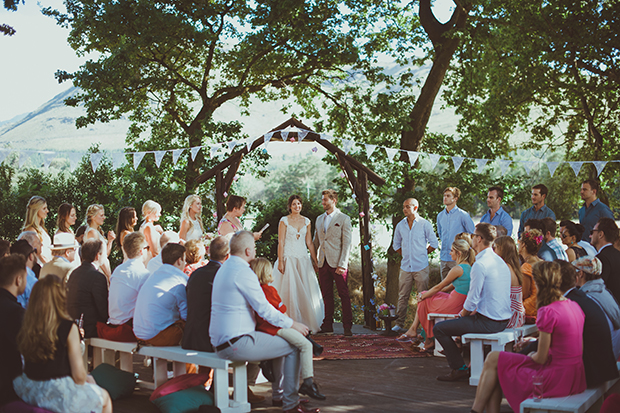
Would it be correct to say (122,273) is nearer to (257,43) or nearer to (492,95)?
(257,43)

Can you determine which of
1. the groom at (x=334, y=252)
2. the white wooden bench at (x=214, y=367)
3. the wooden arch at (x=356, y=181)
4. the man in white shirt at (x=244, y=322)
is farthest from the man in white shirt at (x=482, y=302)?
the wooden arch at (x=356, y=181)

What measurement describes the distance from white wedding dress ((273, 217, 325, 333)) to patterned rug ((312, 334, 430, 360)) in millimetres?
339

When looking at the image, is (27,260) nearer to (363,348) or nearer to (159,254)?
(159,254)

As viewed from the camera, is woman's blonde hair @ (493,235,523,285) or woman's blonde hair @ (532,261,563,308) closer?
woman's blonde hair @ (532,261,563,308)

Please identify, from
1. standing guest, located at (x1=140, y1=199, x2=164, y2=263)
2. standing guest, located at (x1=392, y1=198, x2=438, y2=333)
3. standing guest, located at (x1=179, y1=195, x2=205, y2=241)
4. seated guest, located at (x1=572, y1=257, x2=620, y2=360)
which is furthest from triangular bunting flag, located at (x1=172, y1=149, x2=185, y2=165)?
seated guest, located at (x1=572, y1=257, x2=620, y2=360)

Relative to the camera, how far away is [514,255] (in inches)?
207

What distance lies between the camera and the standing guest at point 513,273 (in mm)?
5227

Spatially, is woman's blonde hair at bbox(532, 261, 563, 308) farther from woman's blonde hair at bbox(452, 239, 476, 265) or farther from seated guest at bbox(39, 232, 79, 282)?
seated guest at bbox(39, 232, 79, 282)

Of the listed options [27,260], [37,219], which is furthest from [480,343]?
[37,219]

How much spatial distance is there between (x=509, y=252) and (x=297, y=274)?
294 cm

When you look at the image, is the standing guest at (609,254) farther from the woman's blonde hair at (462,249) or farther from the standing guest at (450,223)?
the standing guest at (450,223)

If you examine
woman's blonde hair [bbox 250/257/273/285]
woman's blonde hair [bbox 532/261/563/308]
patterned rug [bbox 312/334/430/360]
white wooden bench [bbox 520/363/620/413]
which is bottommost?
patterned rug [bbox 312/334/430/360]

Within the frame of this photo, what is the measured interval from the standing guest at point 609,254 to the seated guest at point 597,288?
83cm

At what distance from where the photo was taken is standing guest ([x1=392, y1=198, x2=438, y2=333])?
7330mm
